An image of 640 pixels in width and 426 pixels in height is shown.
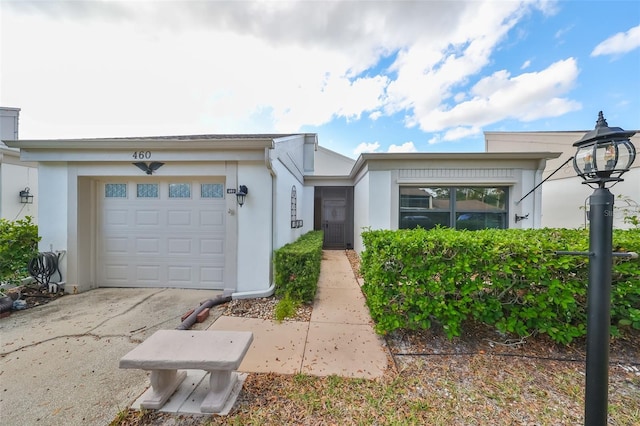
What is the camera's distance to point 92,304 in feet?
13.2

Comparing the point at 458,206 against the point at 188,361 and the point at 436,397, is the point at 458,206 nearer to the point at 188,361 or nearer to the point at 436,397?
the point at 436,397

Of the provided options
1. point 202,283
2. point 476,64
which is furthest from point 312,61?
point 202,283

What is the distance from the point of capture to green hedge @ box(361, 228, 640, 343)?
2.52 m

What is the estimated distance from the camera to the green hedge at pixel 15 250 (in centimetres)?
394

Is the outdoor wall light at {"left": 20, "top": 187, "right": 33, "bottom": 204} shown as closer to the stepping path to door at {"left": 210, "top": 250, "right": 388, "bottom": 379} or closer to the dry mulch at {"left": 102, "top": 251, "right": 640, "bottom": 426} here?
the stepping path to door at {"left": 210, "top": 250, "right": 388, "bottom": 379}

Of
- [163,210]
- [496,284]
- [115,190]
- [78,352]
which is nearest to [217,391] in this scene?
[78,352]

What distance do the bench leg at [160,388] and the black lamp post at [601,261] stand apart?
3.14 metres

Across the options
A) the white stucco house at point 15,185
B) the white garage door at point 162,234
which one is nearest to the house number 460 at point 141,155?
the white garage door at point 162,234

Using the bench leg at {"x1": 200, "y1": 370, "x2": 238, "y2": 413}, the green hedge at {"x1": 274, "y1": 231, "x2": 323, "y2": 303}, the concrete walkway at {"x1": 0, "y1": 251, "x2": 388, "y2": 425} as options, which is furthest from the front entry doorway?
the bench leg at {"x1": 200, "y1": 370, "x2": 238, "y2": 413}

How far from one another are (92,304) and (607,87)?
42.7ft

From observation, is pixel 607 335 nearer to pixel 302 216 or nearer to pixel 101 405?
pixel 101 405

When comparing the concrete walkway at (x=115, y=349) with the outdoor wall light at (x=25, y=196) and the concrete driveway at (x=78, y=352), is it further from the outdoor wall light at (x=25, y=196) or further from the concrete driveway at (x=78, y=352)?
the outdoor wall light at (x=25, y=196)

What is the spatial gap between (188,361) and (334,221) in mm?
8589

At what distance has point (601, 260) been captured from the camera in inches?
56.7
